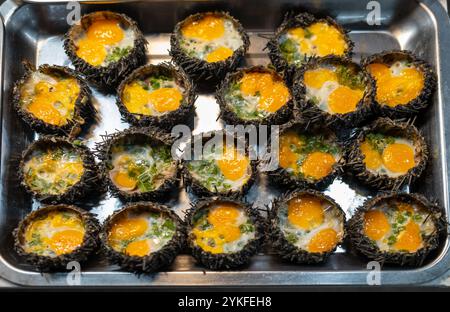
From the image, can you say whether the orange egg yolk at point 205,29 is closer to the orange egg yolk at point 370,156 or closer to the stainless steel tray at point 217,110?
the stainless steel tray at point 217,110

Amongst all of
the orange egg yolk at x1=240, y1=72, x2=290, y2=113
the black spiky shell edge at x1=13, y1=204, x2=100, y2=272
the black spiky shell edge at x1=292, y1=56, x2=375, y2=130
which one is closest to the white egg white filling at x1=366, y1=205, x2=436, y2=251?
the black spiky shell edge at x1=292, y1=56, x2=375, y2=130

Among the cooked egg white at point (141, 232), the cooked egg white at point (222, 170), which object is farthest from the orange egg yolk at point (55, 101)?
the cooked egg white at point (222, 170)

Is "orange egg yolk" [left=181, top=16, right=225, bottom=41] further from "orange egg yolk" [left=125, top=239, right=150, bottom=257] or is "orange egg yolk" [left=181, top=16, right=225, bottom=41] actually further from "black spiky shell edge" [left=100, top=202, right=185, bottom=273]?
"orange egg yolk" [left=125, top=239, right=150, bottom=257]

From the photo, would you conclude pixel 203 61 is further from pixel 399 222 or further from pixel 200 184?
pixel 399 222

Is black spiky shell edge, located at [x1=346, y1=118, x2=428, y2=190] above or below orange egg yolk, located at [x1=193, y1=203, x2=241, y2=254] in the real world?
above

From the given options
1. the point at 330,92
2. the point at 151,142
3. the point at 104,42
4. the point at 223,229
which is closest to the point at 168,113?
the point at 151,142

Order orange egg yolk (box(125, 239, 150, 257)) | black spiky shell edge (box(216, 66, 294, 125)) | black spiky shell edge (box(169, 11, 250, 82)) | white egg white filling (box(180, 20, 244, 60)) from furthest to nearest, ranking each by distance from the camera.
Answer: white egg white filling (box(180, 20, 244, 60)), black spiky shell edge (box(169, 11, 250, 82)), black spiky shell edge (box(216, 66, 294, 125)), orange egg yolk (box(125, 239, 150, 257))
